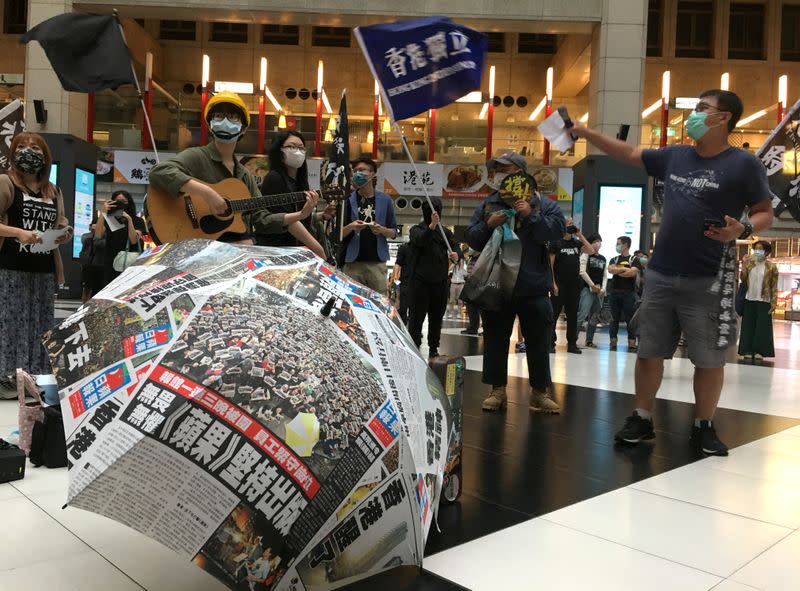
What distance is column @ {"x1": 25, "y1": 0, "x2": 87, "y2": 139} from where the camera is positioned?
14289mm

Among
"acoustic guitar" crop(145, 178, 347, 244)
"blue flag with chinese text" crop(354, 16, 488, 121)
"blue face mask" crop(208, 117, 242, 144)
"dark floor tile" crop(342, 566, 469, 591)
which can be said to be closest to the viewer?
"dark floor tile" crop(342, 566, 469, 591)

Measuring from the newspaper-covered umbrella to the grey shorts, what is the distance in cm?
231

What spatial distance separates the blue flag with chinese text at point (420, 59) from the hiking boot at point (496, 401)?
6.16ft

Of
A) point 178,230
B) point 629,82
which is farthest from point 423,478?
point 629,82

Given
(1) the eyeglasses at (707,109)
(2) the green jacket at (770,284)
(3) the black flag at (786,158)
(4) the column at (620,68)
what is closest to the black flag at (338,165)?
(1) the eyeglasses at (707,109)

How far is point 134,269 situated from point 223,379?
1.74 ft

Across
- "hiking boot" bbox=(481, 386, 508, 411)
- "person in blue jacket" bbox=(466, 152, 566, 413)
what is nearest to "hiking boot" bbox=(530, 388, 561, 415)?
"person in blue jacket" bbox=(466, 152, 566, 413)

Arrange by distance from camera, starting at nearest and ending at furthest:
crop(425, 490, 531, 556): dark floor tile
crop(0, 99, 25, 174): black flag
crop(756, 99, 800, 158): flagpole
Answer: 1. crop(425, 490, 531, 556): dark floor tile
2. crop(756, 99, 800, 158): flagpole
3. crop(0, 99, 25, 174): black flag

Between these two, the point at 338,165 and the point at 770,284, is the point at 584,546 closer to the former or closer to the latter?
the point at 338,165

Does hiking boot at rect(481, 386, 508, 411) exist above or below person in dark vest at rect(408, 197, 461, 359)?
below

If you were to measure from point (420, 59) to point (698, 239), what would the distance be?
1878 mm

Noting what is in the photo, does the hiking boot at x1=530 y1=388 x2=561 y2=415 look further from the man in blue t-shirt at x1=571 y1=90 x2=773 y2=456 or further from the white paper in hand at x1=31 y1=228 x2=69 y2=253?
the white paper in hand at x1=31 y1=228 x2=69 y2=253

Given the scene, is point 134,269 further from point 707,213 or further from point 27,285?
point 27,285

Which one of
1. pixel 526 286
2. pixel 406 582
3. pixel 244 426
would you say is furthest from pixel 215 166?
pixel 526 286
